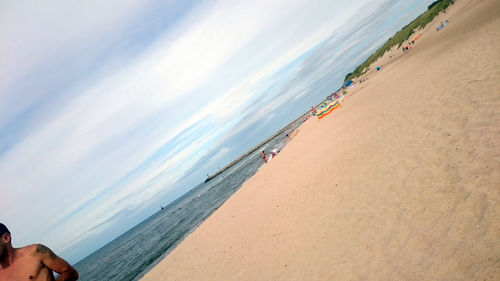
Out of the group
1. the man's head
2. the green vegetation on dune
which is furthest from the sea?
the green vegetation on dune

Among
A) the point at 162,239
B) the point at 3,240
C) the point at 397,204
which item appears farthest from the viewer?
the point at 162,239

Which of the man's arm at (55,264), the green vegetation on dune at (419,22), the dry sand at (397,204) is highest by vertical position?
the green vegetation on dune at (419,22)

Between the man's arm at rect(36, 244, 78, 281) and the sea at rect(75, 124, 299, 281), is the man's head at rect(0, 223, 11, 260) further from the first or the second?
the sea at rect(75, 124, 299, 281)

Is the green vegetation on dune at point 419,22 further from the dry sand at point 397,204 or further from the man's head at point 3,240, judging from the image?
the man's head at point 3,240

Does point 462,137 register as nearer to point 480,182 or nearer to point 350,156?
point 480,182

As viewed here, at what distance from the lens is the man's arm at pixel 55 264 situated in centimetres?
348

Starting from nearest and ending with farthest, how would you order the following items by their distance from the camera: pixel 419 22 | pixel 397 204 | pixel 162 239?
pixel 397 204 → pixel 162 239 → pixel 419 22

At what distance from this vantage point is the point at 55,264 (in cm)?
350

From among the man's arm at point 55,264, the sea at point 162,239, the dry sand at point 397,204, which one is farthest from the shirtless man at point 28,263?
the sea at point 162,239

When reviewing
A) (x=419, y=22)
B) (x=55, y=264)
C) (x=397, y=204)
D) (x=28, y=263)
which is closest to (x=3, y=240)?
(x=28, y=263)

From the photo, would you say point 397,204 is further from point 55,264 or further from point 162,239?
point 162,239

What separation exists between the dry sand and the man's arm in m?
5.71

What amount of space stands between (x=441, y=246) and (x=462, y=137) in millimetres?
5175

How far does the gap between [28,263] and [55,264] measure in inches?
14.5
